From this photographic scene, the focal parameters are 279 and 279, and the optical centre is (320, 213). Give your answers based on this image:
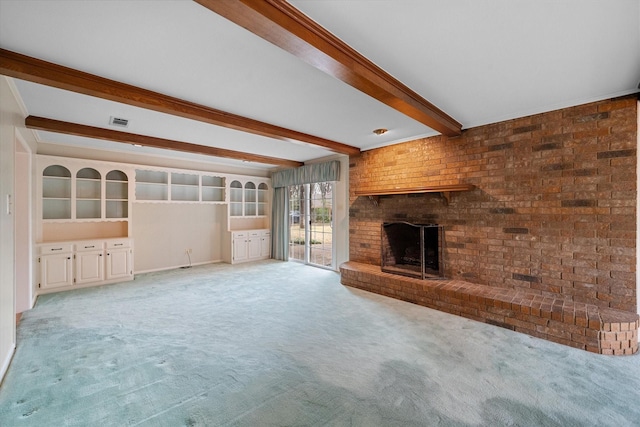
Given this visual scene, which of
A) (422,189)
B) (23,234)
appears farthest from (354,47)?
(23,234)

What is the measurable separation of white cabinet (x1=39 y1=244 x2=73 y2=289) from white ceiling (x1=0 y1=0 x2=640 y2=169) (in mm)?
2128

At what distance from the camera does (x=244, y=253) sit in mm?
6785

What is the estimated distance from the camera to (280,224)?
7.01 metres

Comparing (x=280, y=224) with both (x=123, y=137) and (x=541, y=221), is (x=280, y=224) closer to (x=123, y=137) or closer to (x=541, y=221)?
(x=123, y=137)

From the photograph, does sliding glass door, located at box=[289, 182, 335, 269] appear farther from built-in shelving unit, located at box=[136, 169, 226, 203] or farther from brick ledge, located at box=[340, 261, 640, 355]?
brick ledge, located at box=[340, 261, 640, 355]

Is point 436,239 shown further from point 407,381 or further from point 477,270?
point 407,381

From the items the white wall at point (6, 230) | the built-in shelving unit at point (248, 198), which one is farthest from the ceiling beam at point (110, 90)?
the built-in shelving unit at point (248, 198)

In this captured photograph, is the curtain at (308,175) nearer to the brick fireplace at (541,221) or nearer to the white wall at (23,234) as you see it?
the brick fireplace at (541,221)

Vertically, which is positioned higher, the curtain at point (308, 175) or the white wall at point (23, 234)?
the curtain at point (308, 175)

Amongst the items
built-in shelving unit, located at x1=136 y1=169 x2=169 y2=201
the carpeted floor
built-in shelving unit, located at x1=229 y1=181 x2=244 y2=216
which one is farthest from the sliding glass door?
built-in shelving unit, located at x1=136 y1=169 x2=169 y2=201

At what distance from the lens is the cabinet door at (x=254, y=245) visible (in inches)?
272

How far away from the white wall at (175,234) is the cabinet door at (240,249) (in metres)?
0.48

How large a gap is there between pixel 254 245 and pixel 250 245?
4.7 inches

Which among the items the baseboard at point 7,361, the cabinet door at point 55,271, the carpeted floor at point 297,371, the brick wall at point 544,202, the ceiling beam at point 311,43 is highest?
the ceiling beam at point 311,43
